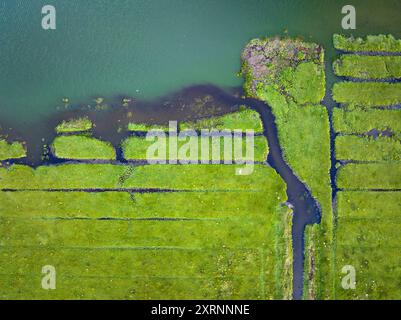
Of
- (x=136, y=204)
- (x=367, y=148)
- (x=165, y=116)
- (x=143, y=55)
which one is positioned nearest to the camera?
(x=136, y=204)

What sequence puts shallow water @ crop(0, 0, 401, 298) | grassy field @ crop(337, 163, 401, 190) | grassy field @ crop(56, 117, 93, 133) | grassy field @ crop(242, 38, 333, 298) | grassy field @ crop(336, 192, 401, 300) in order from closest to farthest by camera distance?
grassy field @ crop(336, 192, 401, 300)
grassy field @ crop(242, 38, 333, 298)
grassy field @ crop(337, 163, 401, 190)
grassy field @ crop(56, 117, 93, 133)
shallow water @ crop(0, 0, 401, 298)

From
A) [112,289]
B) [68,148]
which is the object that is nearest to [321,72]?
[68,148]

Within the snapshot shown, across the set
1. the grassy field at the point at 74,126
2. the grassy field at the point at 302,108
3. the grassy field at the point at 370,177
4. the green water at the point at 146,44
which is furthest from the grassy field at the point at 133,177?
the grassy field at the point at 370,177

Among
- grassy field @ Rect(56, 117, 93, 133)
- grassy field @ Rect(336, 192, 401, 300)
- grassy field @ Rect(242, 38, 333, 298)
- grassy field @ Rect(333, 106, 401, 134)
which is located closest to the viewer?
grassy field @ Rect(336, 192, 401, 300)

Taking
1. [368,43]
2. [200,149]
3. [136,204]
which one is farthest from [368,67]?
[136,204]

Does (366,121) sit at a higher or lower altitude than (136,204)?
higher

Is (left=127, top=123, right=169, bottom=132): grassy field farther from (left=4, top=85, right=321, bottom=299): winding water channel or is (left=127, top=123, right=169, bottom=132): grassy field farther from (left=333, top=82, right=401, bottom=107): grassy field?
(left=333, top=82, right=401, bottom=107): grassy field

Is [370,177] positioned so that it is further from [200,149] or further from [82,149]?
[82,149]

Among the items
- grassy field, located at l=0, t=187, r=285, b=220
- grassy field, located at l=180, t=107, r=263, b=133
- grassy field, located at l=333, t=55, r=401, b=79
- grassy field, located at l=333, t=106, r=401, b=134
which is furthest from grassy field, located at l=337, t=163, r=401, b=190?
grassy field, located at l=180, t=107, r=263, b=133
